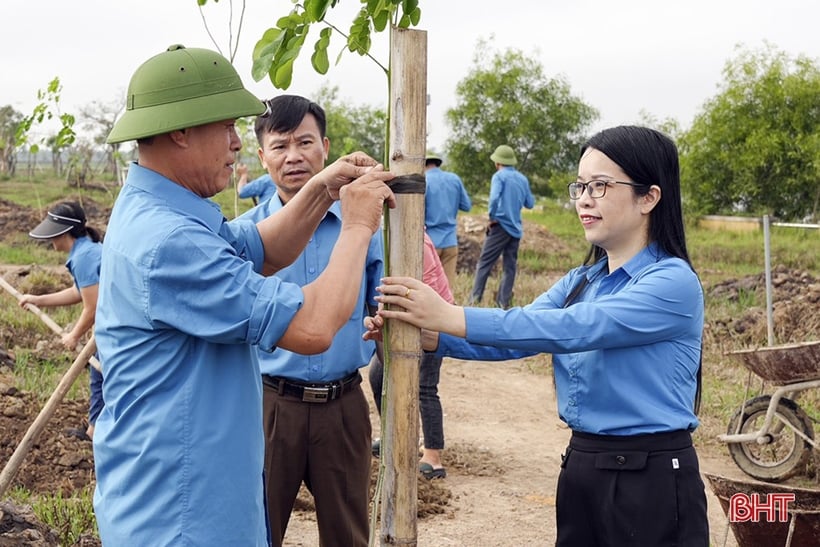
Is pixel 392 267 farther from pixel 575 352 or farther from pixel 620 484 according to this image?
pixel 620 484

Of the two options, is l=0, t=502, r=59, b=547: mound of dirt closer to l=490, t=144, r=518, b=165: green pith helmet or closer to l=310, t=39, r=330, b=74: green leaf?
l=310, t=39, r=330, b=74: green leaf

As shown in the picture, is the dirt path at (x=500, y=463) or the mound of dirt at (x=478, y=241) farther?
the mound of dirt at (x=478, y=241)

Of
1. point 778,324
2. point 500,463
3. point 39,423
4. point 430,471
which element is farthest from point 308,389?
point 778,324

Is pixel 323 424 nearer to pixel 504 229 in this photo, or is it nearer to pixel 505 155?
pixel 504 229

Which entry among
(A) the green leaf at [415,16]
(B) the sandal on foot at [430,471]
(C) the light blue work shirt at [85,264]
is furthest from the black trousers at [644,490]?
(C) the light blue work shirt at [85,264]

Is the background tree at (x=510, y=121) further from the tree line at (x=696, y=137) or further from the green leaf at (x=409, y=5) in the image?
the green leaf at (x=409, y=5)

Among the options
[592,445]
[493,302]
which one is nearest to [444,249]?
[493,302]

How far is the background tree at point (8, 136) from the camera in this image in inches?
1054

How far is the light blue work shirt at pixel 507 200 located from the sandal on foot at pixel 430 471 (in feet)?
20.3

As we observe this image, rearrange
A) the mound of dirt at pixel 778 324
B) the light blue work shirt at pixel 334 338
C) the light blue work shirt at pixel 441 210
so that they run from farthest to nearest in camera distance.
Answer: the light blue work shirt at pixel 441 210 → the mound of dirt at pixel 778 324 → the light blue work shirt at pixel 334 338

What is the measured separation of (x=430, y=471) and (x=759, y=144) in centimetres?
2528

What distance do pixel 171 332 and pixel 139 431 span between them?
25 cm

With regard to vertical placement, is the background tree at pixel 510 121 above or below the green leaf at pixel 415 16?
above

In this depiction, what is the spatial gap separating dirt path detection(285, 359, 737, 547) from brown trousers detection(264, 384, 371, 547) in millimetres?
1726
